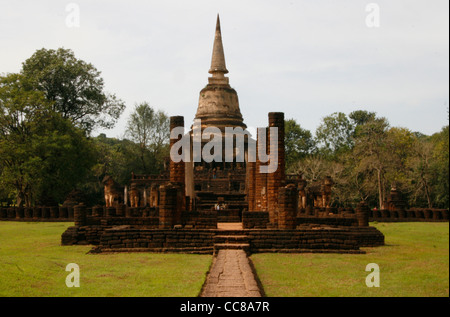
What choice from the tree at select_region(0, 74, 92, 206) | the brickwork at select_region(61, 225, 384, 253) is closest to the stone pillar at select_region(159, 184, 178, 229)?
the brickwork at select_region(61, 225, 384, 253)

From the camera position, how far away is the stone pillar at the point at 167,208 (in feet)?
58.1

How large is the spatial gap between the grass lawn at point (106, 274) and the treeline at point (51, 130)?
19.9m

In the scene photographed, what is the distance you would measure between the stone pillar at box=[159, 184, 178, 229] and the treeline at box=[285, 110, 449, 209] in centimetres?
2070

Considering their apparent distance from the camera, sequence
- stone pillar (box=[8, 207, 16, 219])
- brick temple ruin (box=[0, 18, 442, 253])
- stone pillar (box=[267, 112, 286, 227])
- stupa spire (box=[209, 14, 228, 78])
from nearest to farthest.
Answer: brick temple ruin (box=[0, 18, 442, 253]) → stone pillar (box=[267, 112, 286, 227]) → stone pillar (box=[8, 207, 16, 219]) → stupa spire (box=[209, 14, 228, 78])

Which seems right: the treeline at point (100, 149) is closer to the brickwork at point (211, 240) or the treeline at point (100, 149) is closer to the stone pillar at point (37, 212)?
the stone pillar at point (37, 212)

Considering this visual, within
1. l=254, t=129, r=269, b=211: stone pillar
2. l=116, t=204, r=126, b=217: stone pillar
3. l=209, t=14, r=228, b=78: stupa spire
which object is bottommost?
l=116, t=204, r=126, b=217: stone pillar

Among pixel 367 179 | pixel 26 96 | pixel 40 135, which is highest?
pixel 26 96

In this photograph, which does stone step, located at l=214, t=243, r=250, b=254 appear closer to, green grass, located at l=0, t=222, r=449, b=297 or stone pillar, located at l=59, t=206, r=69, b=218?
green grass, located at l=0, t=222, r=449, b=297

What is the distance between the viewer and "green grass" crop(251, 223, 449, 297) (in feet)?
30.0

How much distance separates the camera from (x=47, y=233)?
22.6m

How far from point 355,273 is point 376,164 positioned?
3163 cm

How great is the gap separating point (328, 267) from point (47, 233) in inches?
544
